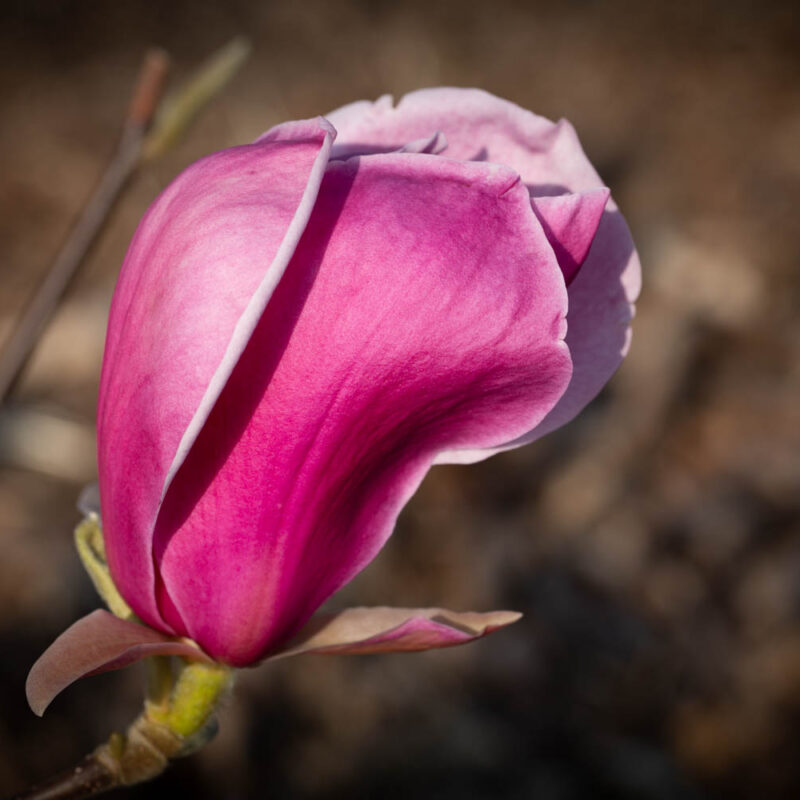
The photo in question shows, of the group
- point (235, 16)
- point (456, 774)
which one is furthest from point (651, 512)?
point (235, 16)

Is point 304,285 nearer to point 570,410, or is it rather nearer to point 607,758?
point 570,410

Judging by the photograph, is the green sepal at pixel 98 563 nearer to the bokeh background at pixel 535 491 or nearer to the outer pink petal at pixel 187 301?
the outer pink petal at pixel 187 301

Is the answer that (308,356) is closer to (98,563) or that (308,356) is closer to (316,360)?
(316,360)

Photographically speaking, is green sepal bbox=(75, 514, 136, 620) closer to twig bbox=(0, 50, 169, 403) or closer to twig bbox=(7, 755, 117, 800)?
twig bbox=(7, 755, 117, 800)

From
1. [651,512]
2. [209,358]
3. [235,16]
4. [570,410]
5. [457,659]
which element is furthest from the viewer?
[235,16]

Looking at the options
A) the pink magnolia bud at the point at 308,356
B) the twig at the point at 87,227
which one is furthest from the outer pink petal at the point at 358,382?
the twig at the point at 87,227

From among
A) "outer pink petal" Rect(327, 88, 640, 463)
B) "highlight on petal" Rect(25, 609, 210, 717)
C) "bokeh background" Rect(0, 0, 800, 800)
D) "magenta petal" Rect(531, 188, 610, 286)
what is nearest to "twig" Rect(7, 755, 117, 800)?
"highlight on petal" Rect(25, 609, 210, 717)

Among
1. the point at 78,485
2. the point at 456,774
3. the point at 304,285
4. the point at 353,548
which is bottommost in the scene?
the point at 456,774
